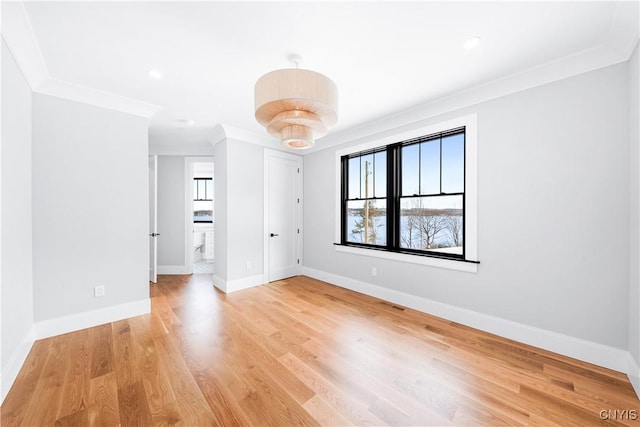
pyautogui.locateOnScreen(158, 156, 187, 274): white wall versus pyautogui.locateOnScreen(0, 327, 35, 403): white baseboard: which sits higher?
pyautogui.locateOnScreen(158, 156, 187, 274): white wall

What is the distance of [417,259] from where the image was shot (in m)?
3.22

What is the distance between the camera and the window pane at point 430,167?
3.13 metres

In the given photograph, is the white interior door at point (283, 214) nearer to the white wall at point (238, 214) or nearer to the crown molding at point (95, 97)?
the white wall at point (238, 214)

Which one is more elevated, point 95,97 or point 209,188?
point 95,97

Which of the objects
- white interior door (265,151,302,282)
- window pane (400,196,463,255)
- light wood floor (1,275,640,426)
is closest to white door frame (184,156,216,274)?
white interior door (265,151,302,282)

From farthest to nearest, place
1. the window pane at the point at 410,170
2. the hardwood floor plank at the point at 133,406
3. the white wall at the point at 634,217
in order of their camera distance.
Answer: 1. the window pane at the point at 410,170
2. the white wall at the point at 634,217
3. the hardwood floor plank at the point at 133,406

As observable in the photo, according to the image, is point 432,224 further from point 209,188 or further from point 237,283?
point 209,188

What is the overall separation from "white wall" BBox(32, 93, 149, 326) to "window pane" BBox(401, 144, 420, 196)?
11.0 ft

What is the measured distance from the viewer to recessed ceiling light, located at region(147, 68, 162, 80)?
2319 mm

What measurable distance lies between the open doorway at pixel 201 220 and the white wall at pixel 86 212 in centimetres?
194

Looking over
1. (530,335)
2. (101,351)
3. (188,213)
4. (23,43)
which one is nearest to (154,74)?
(23,43)

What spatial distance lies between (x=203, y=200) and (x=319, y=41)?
677 cm

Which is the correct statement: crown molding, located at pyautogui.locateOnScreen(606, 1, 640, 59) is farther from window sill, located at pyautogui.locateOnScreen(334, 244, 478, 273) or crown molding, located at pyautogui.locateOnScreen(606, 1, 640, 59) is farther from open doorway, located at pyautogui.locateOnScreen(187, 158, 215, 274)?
open doorway, located at pyautogui.locateOnScreen(187, 158, 215, 274)

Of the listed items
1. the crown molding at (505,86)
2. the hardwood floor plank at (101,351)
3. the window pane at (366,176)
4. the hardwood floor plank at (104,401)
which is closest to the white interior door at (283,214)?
the window pane at (366,176)
